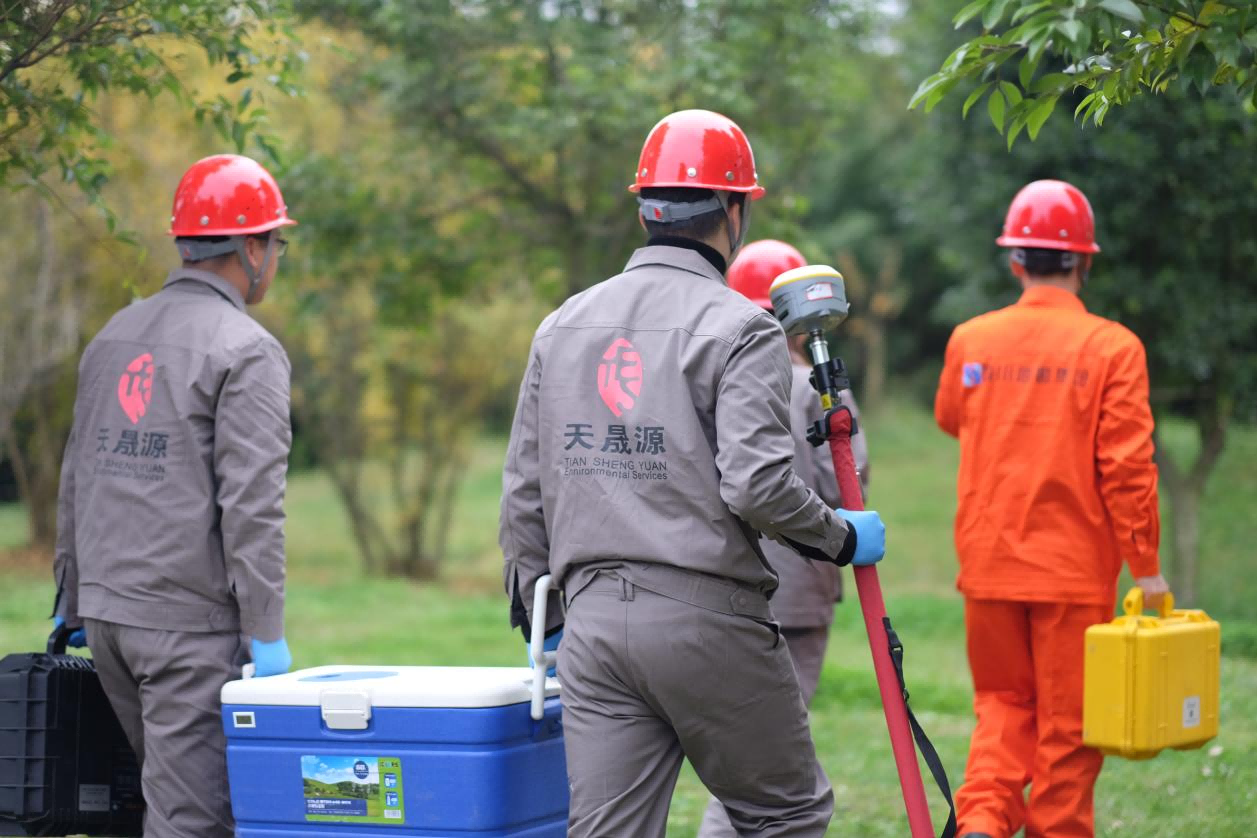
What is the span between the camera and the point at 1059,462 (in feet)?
17.3

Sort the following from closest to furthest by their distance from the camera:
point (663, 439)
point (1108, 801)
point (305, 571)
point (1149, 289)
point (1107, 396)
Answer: point (663, 439), point (1107, 396), point (1108, 801), point (1149, 289), point (305, 571)

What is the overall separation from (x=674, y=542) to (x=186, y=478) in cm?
166

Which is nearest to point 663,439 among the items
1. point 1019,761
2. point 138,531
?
point 138,531

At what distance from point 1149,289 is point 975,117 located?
1835mm

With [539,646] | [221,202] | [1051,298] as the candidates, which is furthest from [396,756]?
[1051,298]

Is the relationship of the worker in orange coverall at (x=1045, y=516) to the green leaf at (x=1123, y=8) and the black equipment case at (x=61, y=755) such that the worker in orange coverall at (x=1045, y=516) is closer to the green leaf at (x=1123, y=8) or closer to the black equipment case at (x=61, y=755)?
the green leaf at (x=1123, y=8)

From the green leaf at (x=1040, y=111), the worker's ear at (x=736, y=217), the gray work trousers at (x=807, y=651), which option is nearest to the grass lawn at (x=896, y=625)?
the gray work trousers at (x=807, y=651)

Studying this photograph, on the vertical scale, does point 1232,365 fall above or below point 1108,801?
above

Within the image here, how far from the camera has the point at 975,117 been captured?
37.8 ft

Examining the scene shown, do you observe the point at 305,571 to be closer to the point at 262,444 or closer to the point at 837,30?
the point at 837,30

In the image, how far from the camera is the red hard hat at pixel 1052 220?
554 centimetres

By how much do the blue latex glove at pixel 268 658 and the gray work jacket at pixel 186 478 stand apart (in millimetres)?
35

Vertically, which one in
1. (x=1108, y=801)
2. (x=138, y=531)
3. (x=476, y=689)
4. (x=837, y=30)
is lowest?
(x=1108, y=801)

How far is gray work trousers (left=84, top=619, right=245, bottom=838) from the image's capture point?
14.4 feet
